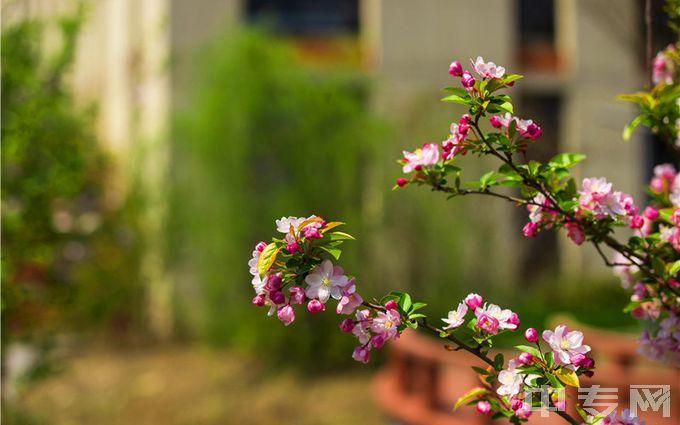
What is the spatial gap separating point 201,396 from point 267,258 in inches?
336

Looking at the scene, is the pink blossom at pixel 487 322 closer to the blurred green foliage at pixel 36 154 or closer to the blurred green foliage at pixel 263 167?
the blurred green foliage at pixel 36 154

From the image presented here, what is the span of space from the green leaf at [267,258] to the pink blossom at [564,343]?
676 millimetres

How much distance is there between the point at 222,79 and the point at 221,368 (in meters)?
3.64

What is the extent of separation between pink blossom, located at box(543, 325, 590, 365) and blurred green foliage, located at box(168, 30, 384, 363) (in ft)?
27.9

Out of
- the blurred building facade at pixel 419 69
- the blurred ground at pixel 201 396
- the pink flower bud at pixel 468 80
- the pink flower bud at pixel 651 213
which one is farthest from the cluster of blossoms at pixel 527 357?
the blurred building facade at pixel 419 69

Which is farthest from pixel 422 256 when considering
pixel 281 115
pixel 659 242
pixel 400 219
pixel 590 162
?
pixel 659 242

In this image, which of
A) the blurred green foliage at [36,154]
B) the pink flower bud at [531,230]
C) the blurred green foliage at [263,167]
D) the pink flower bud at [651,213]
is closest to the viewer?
the pink flower bud at [531,230]

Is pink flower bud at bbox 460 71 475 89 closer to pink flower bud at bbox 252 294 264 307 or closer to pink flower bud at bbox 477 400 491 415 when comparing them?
pink flower bud at bbox 252 294 264 307

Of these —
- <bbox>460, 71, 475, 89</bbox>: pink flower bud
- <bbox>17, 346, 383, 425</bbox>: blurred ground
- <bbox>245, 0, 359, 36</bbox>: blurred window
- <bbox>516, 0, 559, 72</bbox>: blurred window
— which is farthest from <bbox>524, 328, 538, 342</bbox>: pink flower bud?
<bbox>516, 0, 559, 72</bbox>: blurred window

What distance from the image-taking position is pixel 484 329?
2.19 meters

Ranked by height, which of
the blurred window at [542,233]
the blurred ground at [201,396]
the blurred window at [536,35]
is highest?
the blurred window at [536,35]

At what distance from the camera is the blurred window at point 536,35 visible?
15.7m

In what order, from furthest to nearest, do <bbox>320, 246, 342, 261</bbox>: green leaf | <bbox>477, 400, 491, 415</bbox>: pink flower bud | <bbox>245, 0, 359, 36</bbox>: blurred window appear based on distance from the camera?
<bbox>245, 0, 359, 36</bbox>: blurred window
<bbox>477, 400, 491, 415</bbox>: pink flower bud
<bbox>320, 246, 342, 261</bbox>: green leaf

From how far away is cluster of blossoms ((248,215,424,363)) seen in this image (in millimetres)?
2094
